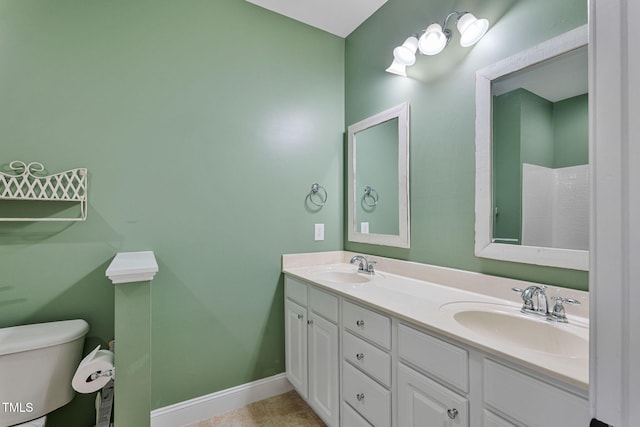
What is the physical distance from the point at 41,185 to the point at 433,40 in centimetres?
211

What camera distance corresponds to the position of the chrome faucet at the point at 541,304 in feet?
3.43

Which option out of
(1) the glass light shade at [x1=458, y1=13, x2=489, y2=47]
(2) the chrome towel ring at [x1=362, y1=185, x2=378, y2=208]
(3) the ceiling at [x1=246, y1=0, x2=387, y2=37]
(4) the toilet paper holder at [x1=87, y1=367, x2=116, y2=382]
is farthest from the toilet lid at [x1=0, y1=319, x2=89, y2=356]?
(1) the glass light shade at [x1=458, y1=13, x2=489, y2=47]

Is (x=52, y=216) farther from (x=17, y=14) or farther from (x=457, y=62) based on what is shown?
(x=457, y=62)

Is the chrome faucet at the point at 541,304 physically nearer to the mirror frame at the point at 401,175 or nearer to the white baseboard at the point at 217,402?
the mirror frame at the point at 401,175

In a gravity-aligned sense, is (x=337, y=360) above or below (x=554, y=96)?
below

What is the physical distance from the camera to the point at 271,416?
183 centimetres

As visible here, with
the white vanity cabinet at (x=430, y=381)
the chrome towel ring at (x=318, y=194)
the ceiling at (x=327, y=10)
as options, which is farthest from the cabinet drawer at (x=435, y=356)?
the ceiling at (x=327, y=10)

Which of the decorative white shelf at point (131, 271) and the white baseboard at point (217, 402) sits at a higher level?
the decorative white shelf at point (131, 271)

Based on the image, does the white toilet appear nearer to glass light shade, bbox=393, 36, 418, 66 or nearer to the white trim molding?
the white trim molding

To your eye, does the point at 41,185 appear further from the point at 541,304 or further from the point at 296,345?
the point at 541,304

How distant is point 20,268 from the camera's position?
142 centimetres

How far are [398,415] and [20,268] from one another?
6.10 ft

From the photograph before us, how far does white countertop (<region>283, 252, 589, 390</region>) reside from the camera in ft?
2.44

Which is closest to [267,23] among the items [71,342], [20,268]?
[20,268]
